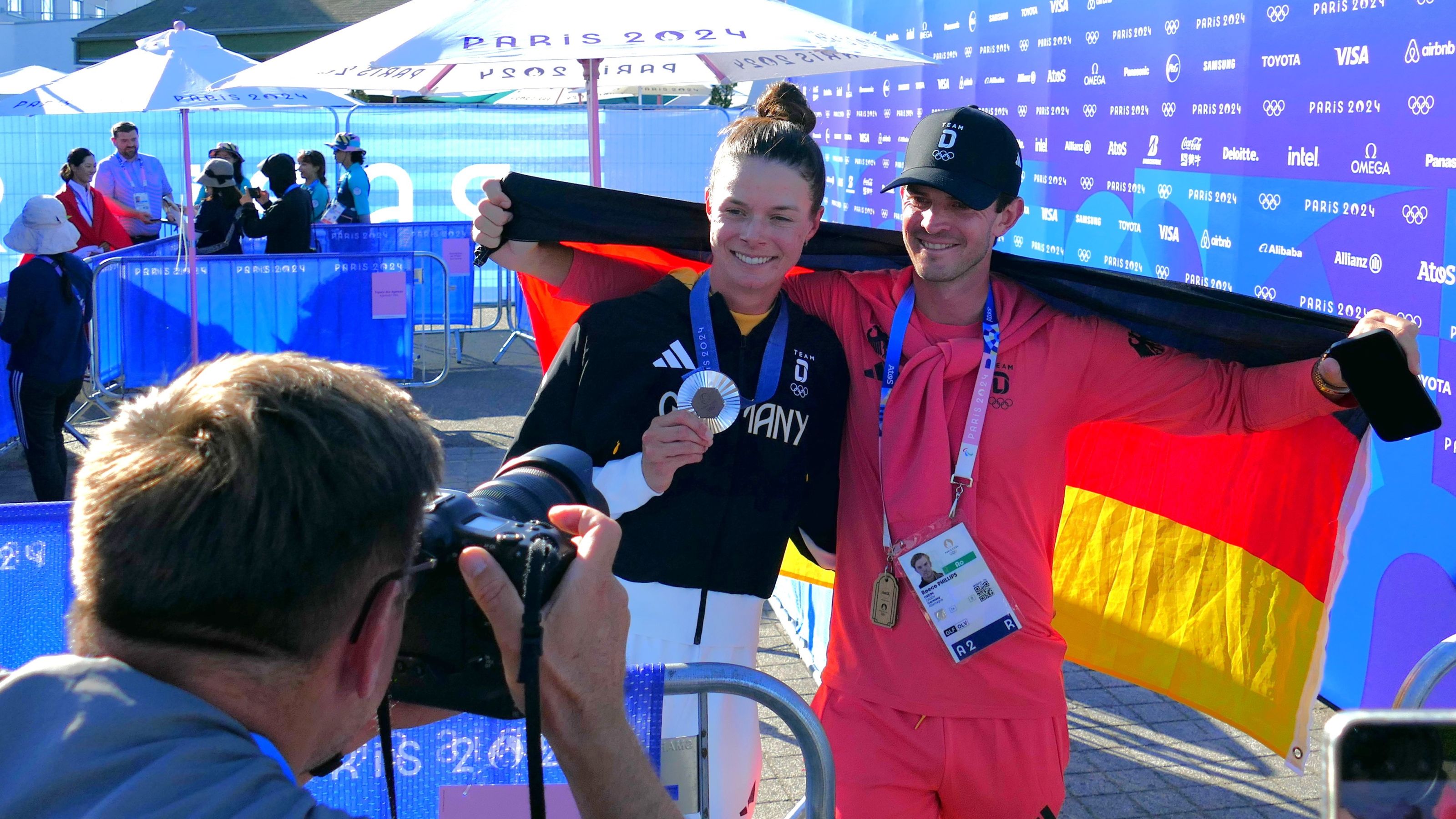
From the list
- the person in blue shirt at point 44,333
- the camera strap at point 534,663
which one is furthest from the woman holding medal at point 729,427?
the person in blue shirt at point 44,333

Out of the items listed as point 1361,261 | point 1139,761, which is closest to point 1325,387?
point 1361,261

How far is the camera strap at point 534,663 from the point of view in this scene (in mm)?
1287

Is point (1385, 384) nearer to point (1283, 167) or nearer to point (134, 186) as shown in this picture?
point (1283, 167)

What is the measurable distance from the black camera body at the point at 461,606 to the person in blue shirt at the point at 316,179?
12238mm

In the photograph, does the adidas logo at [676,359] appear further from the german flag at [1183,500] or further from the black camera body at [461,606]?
the black camera body at [461,606]

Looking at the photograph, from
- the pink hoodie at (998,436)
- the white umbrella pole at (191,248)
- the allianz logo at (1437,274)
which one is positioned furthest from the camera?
the white umbrella pole at (191,248)

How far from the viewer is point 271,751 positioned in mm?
1160

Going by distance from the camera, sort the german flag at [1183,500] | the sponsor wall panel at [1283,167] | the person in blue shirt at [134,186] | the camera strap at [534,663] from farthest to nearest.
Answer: the person in blue shirt at [134,186] < the sponsor wall panel at [1283,167] < the german flag at [1183,500] < the camera strap at [534,663]

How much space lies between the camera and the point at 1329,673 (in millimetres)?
4949

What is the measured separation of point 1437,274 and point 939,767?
278 cm

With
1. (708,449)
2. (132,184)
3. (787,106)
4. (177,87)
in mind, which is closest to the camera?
(708,449)

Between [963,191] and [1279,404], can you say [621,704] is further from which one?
[1279,404]

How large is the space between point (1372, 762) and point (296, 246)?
36.6ft

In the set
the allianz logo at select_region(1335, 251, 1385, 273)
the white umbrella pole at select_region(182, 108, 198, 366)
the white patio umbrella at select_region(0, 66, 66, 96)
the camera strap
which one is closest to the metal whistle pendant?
the camera strap
